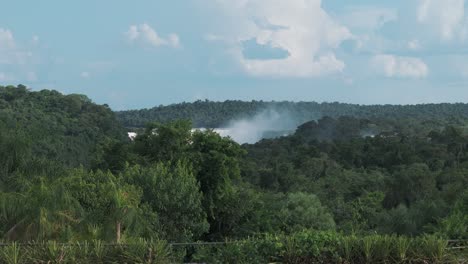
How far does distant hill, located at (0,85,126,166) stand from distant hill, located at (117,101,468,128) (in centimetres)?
3217

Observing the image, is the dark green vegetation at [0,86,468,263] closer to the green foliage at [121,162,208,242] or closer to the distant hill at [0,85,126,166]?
the green foliage at [121,162,208,242]

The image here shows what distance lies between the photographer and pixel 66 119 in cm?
7531

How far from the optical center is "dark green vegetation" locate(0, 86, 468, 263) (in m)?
7.16

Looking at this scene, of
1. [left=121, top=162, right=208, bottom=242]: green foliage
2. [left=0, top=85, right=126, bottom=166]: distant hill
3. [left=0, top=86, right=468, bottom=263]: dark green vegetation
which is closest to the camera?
[left=0, top=86, right=468, bottom=263]: dark green vegetation

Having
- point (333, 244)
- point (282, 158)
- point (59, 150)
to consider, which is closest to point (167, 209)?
point (333, 244)

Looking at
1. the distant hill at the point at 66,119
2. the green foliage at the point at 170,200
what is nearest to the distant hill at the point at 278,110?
the distant hill at the point at 66,119

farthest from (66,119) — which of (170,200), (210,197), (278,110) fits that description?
(278,110)

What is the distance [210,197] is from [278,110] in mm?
154097

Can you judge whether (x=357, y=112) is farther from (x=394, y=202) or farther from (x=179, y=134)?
(x=179, y=134)

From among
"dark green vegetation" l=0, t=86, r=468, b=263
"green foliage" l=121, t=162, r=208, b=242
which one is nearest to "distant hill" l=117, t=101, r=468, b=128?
"dark green vegetation" l=0, t=86, r=468, b=263

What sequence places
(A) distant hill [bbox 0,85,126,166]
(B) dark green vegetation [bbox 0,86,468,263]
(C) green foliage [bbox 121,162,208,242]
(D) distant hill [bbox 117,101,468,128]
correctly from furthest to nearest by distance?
(D) distant hill [bbox 117,101,468,128], (A) distant hill [bbox 0,85,126,166], (C) green foliage [bbox 121,162,208,242], (B) dark green vegetation [bbox 0,86,468,263]

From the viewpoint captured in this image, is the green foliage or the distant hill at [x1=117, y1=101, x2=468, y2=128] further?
the distant hill at [x1=117, y1=101, x2=468, y2=128]

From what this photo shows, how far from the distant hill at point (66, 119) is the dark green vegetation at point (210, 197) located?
11.8 inches

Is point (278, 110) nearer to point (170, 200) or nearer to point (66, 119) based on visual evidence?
point (66, 119)
